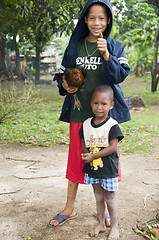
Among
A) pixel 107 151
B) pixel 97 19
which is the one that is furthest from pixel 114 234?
pixel 97 19

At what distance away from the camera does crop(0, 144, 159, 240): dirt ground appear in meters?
2.33

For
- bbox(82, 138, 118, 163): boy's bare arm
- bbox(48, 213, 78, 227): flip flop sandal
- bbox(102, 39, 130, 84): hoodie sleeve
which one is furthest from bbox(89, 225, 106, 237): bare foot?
bbox(102, 39, 130, 84): hoodie sleeve

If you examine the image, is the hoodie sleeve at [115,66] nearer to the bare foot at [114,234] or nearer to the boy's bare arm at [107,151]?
the boy's bare arm at [107,151]

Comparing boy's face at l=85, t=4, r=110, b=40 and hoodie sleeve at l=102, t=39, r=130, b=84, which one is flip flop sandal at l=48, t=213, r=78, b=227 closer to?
hoodie sleeve at l=102, t=39, r=130, b=84

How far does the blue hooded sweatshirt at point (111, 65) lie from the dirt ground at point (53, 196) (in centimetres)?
94

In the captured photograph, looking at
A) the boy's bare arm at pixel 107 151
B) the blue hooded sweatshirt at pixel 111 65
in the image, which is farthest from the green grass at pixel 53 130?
the boy's bare arm at pixel 107 151

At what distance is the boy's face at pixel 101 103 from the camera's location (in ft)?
6.78

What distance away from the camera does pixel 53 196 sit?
2.97 metres

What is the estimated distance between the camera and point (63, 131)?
5.73m

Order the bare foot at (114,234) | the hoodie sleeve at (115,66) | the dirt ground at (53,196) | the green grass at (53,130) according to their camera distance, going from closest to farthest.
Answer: the hoodie sleeve at (115,66) → the bare foot at (114,234) → the dirt ground at (53,196) → the green grass at (53,130)

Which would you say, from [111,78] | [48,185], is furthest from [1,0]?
[111,78]

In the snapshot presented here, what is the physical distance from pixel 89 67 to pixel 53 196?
148 cm

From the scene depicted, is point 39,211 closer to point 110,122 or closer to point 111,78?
point 110,122

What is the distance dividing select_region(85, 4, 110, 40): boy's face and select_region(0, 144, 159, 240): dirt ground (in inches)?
62.5
